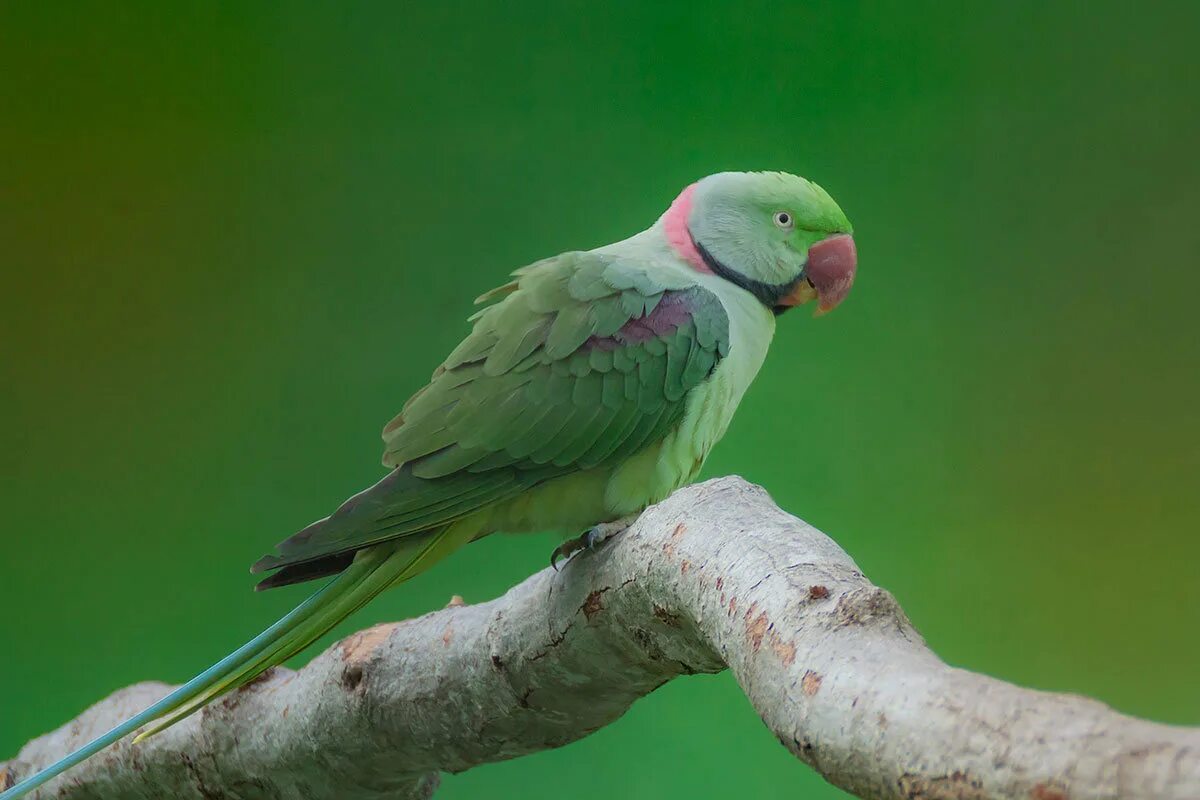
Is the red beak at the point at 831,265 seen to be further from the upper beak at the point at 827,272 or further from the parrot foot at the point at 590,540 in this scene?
the parrot foot at the point at 590,540

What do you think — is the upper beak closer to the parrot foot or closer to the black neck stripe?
the black neck stripe

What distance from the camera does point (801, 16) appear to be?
89.6 inches

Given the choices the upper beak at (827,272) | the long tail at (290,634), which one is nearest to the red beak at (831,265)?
the upper beak at (827,272)

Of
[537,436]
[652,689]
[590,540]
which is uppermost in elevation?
[537,436]

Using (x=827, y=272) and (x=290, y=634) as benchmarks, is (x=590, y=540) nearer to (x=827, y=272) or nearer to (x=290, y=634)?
(x=290, y=634)

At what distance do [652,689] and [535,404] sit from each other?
38cm

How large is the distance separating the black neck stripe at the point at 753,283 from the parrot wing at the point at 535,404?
132mm

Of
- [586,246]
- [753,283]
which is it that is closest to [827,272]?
[753,283]

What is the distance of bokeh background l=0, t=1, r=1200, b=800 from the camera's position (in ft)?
7.38

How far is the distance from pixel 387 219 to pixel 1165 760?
2.16 m

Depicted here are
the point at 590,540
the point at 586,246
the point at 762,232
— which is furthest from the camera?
the point at 586,246

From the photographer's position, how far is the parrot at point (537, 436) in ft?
4.31

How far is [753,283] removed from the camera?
1603 millimetres

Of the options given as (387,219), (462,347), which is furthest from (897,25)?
(462,347)
